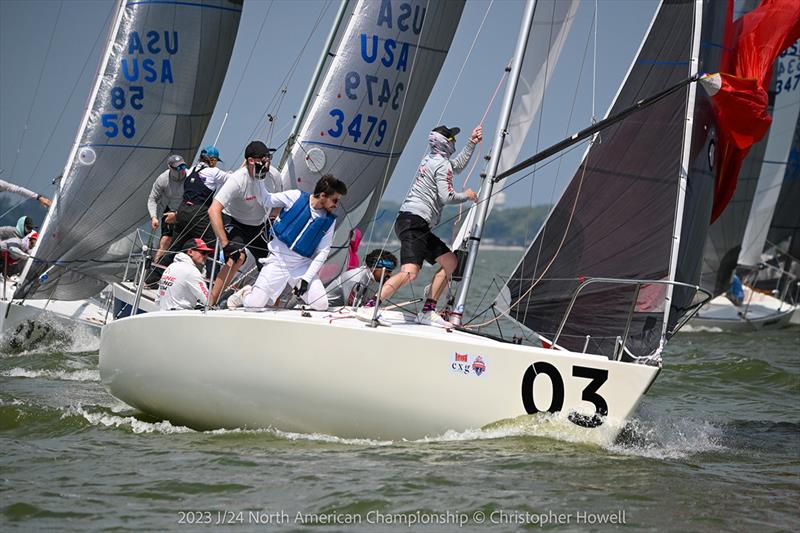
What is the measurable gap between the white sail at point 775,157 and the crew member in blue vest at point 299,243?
57.0ft

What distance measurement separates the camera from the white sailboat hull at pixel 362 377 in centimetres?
657

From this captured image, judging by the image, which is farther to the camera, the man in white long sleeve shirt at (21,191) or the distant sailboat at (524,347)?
the man in white long sleeve shirt at (21,191)

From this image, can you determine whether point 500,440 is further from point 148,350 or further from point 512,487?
point 148,350

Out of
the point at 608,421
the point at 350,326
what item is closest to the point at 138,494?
the point at 350,326

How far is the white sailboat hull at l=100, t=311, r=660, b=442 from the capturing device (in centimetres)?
657

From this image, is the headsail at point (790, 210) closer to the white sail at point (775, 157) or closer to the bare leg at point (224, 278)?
the white sail at point (775, 157)

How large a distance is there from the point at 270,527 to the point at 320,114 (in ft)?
22.3

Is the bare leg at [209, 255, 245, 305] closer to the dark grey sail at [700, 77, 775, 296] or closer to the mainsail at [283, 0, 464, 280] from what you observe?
the mainsail at [283, 0, 464, 280]

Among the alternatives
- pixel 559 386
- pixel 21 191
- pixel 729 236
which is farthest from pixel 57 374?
pixel 729 236

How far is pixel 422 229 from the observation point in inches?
306

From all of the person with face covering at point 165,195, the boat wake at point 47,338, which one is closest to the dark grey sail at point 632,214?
the person with face covering at point 165,195

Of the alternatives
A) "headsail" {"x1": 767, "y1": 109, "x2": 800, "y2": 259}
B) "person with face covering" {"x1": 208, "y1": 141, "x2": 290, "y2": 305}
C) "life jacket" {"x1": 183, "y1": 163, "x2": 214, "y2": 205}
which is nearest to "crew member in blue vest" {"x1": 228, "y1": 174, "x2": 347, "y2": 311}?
"person with face covering" {"x1": 208, "y1": 141, "x2": 290, "y2": 305}

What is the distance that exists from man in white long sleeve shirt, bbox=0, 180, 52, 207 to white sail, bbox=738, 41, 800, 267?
15560 millimetres

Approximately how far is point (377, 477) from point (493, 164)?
288 cm
